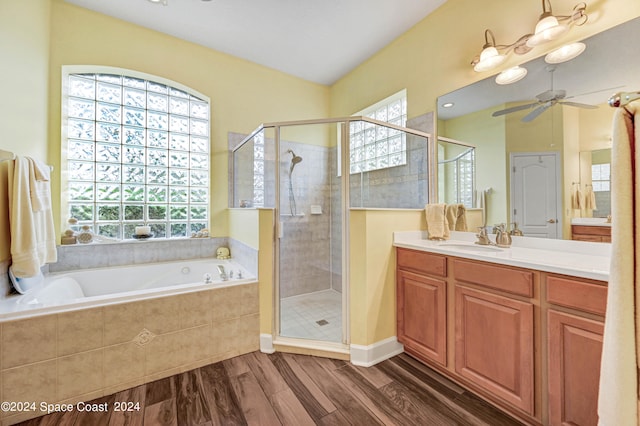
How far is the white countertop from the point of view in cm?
114

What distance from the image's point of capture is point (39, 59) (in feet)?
6.53

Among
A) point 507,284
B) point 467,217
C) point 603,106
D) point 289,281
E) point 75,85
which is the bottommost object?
point 289,281

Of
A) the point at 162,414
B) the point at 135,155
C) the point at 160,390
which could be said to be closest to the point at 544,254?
the point at 162,414

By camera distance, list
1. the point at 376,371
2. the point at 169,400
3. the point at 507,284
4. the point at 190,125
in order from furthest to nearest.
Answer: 1. the point at 190,125
2. the point at 376,371
3. the point at 169,400
4. the point at 507,284

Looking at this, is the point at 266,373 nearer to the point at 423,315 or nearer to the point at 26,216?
the point at 423,315

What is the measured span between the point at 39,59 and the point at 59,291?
6.20 ft

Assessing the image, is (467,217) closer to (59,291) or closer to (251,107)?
(251,107)

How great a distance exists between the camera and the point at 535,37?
1.60 m

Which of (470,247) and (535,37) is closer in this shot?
(535,37)

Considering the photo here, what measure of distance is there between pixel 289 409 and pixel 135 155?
279 cm

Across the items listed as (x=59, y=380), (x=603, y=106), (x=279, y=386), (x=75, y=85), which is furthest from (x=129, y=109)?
(x=603, y=106)

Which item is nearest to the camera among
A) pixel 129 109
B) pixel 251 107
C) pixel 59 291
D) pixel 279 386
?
pixel 279 386

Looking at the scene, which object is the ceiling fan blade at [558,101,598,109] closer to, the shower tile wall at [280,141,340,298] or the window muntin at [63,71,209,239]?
the shower tile wall at [280,141,340,298]

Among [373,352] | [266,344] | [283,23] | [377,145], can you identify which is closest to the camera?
[373,352]
